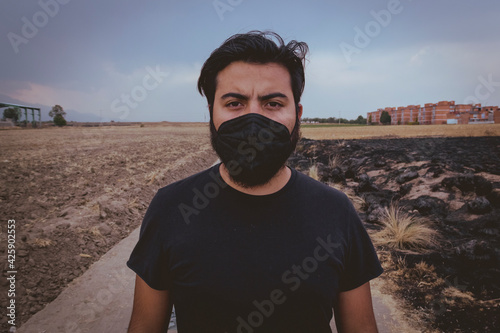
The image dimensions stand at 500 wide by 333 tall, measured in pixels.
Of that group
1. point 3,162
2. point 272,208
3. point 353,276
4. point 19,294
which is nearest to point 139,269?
point 272,208

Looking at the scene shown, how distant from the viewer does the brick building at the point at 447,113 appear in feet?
304

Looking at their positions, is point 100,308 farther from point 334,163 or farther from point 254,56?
point 334,163

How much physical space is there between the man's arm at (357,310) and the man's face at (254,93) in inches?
39.6

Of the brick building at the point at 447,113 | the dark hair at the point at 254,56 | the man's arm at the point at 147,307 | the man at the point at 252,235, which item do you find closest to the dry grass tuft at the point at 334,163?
the dark hair at the point at 254,56

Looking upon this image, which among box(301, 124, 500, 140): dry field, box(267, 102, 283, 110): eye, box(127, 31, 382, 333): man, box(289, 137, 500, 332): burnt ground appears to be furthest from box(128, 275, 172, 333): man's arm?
box(301, 124, 500, 140): dry field

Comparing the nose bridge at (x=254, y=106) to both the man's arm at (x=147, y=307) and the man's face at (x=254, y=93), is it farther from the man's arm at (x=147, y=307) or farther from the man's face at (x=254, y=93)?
the man's arm at (x=147, y=307)

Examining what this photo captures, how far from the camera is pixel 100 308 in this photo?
3477 millimetres

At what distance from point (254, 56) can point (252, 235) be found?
103 centimetres

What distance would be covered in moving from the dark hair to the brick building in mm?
107468

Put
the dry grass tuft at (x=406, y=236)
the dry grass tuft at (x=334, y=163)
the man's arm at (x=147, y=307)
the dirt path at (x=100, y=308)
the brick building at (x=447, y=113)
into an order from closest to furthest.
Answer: the man's arm at (x=147, y=307), the dirt path at (x=100, y=308), the dry grass tuft at (x=406, y=236), the dry grass tuft at (x=334, y=163), the brick building at (x=447, y=113)

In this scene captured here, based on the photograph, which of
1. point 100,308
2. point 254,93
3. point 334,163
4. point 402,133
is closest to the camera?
point 254,93

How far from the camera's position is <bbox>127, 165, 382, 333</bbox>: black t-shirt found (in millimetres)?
1297

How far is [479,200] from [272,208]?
629 cm

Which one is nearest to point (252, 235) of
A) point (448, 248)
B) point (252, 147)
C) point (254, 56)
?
point (252, 147)
